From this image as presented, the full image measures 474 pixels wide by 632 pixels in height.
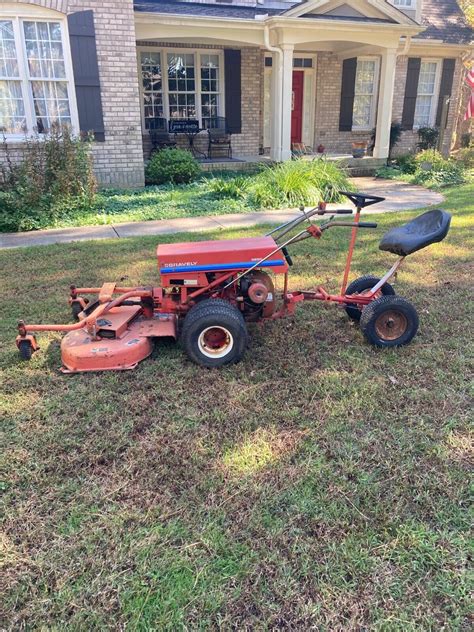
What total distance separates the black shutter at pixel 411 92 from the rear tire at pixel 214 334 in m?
16.1

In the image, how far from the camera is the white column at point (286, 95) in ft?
41.5

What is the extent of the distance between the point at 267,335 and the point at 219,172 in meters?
9.86

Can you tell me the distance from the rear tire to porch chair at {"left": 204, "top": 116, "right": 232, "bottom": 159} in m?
12.3

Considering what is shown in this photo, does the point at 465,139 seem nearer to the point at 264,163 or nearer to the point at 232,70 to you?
the point at 232,70

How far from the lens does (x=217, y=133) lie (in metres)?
15.0

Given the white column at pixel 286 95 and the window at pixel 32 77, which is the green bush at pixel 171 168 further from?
the white column at pixel 286 95

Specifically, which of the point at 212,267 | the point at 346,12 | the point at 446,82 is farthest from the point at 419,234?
the point at 446,82

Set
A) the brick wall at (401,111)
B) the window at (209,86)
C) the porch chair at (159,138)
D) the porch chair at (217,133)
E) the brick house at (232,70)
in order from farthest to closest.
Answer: the brick wall at (401,111), the porch chair at (217,133), the window at (209,86), the porch chair at (159,138), the brick house at (232,70)

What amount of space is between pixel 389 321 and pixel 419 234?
2.30 ft

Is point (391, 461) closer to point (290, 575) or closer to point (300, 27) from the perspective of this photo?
point (290, 575)

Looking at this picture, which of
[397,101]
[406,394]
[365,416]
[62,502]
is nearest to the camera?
[62,502]

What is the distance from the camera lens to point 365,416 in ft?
10.3

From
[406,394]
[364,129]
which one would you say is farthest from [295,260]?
[364,129]

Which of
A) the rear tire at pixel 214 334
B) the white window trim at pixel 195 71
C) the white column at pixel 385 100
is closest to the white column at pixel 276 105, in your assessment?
the white window trim at pixel 195 71
